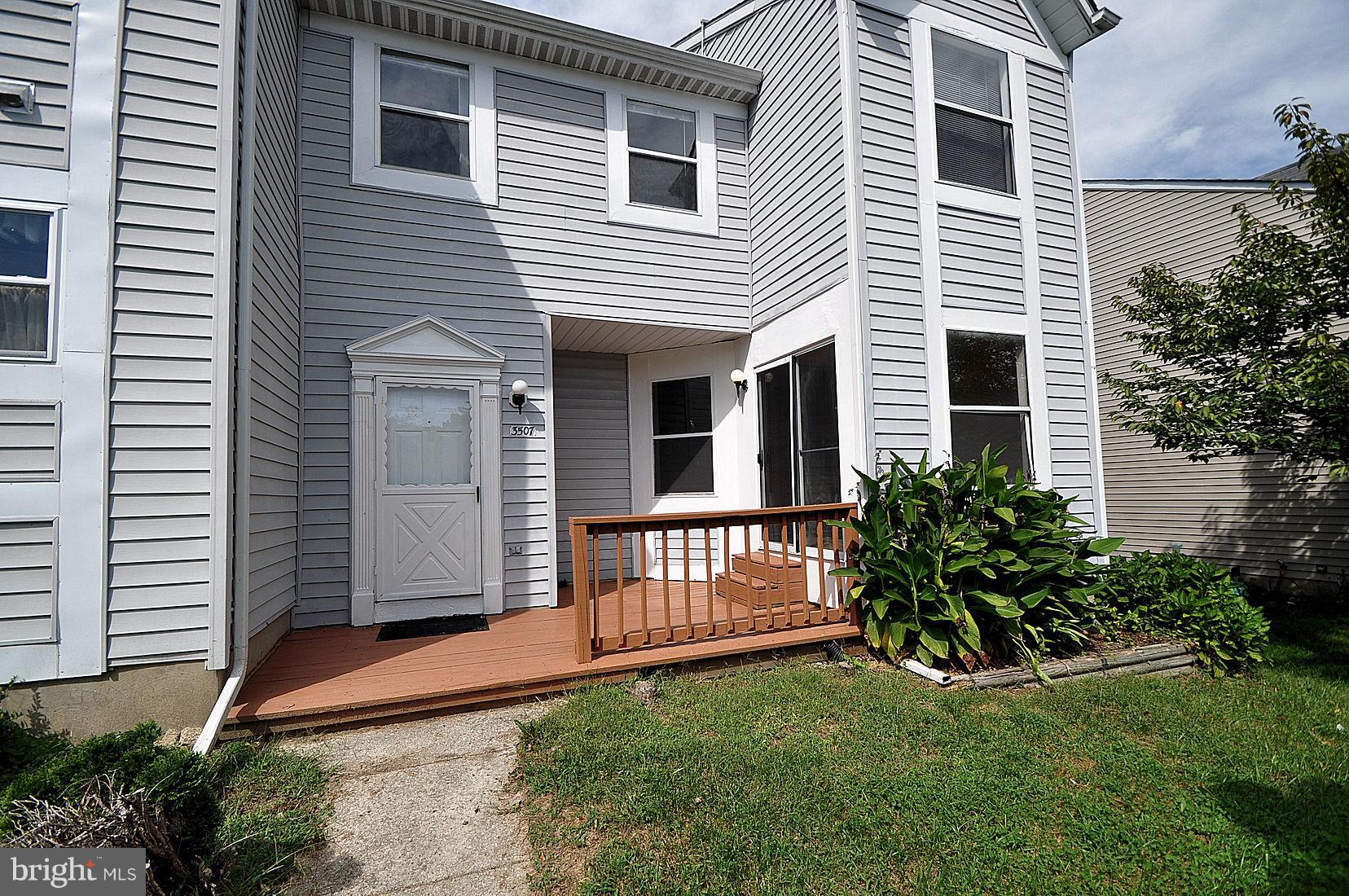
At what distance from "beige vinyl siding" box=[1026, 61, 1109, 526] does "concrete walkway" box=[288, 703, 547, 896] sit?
5080mm

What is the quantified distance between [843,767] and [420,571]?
3809mm

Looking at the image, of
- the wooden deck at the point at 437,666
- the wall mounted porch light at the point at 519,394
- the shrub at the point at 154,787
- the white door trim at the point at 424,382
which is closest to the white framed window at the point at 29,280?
the white door trim at the point at 424,382

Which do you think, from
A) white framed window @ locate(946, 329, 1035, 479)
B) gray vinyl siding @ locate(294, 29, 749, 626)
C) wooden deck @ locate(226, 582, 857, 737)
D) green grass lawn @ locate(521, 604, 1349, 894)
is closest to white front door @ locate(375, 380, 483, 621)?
gray vinyl siding @ locate(294, 29, 749, 626)

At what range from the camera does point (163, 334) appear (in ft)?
11.5

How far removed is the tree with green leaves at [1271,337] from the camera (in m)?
4.80

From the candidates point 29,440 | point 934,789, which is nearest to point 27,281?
point 29,440

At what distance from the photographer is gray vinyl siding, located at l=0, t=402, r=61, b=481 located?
10.6ft

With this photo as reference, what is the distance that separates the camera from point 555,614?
18.1 feet

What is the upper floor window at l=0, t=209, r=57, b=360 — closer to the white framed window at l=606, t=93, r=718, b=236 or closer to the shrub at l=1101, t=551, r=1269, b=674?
the white framed window at l=606, t=93, r=718, b=236

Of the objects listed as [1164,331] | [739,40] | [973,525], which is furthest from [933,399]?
[739,40]

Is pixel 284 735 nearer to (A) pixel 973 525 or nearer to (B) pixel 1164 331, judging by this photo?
(A) pixel 973 525

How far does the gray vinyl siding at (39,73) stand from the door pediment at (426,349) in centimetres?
215

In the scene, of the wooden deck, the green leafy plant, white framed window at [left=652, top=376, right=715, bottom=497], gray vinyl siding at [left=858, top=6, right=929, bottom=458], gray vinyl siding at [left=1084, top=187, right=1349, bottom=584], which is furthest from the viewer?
gray vinyl siding at [left=1084, top=187, right=1349, bottom=584]

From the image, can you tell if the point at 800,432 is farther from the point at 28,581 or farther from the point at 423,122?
the point at 28,581
